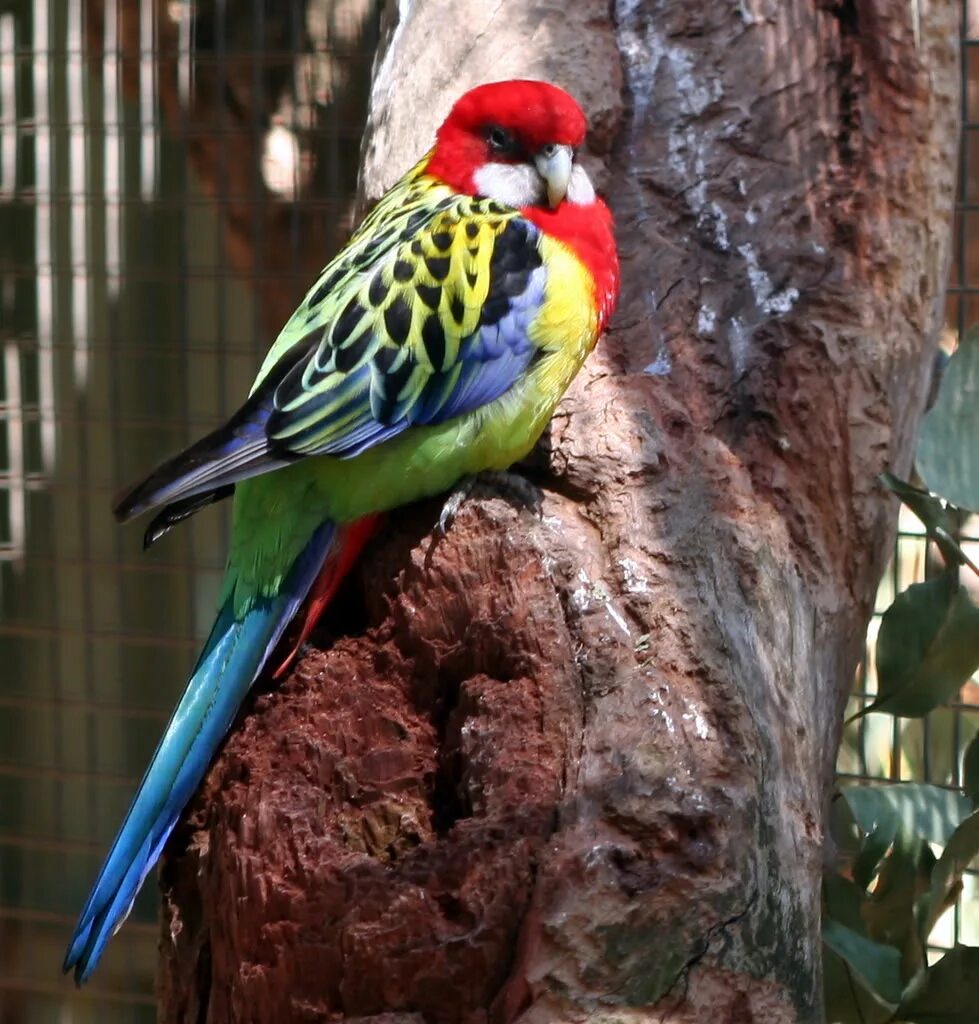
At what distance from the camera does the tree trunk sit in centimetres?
127

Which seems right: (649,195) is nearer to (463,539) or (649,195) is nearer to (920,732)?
(463,539)

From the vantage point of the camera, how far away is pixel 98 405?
343 cm

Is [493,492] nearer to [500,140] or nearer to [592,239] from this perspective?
[592,239]

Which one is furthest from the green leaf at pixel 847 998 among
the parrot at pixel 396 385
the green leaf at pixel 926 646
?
the parrot at pixel 396 385

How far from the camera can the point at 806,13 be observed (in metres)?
1.95

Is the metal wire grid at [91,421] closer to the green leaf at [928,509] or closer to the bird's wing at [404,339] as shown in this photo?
the bird's wing at [404,339]

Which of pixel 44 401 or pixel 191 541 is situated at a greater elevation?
pixel 44 401

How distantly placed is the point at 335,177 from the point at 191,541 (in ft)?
3.08

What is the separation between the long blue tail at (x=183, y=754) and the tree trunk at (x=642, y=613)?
0.04 meters

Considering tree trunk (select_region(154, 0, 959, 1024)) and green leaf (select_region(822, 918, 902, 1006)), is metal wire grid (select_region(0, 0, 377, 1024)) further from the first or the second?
green leaf (select_region(822, 918, 902, 1006))

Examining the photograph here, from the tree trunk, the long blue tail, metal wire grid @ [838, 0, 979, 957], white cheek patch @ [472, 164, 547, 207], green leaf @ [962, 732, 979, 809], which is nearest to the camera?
the tree trunk

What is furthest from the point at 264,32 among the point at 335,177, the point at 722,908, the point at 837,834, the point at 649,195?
the point at 722,908

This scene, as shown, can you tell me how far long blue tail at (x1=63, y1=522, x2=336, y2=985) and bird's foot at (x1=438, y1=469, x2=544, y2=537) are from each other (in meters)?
0.19

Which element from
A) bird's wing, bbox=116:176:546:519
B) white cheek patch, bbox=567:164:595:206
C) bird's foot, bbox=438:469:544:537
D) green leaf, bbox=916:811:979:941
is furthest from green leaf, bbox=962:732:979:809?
white cheek patch, bbox=567:164:595:206
